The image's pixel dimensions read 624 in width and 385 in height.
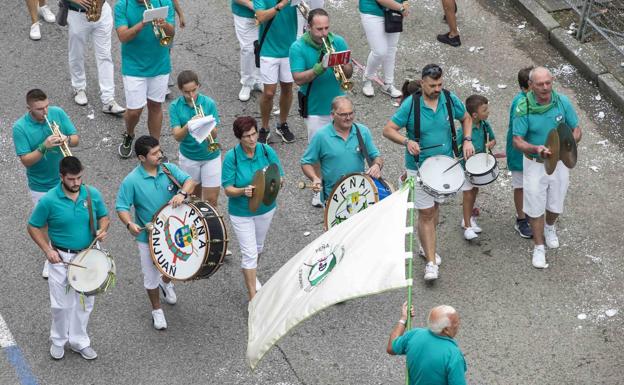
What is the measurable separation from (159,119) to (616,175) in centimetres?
479

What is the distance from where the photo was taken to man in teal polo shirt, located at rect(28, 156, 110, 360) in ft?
31.0

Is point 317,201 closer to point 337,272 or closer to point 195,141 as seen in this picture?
point 195,141

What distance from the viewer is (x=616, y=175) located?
40.1ft

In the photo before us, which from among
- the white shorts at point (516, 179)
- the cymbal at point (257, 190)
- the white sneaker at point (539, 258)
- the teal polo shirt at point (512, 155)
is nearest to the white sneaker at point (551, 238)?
the white sneaker at point (539, 258)

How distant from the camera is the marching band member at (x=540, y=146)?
10.6 meters

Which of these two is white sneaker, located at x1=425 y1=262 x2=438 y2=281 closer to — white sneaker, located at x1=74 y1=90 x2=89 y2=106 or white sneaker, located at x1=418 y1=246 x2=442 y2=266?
white sneaker, located at x1=418 y1=246 x2=442 y2=266

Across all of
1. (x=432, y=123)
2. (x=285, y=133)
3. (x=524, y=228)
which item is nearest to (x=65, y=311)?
(x=432, y=123)

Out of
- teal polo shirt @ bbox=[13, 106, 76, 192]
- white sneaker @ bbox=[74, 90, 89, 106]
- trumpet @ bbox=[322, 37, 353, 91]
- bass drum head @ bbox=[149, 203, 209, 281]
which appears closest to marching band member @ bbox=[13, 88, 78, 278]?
teal polo shirt @ bbox=[13, 106, 76, 192]

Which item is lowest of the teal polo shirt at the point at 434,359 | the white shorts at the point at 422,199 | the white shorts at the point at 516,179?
the white shorts at the point at 516,179

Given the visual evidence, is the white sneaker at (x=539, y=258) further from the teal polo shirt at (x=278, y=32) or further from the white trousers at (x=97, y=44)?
the white trousers at (x=97, y=44)

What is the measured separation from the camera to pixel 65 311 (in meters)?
9.81

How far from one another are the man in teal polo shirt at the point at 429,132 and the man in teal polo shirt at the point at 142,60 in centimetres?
282

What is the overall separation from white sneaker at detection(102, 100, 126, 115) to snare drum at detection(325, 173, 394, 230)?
4.01 meters

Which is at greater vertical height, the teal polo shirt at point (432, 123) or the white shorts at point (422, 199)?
the teal polo shirt at point (432, 123)
